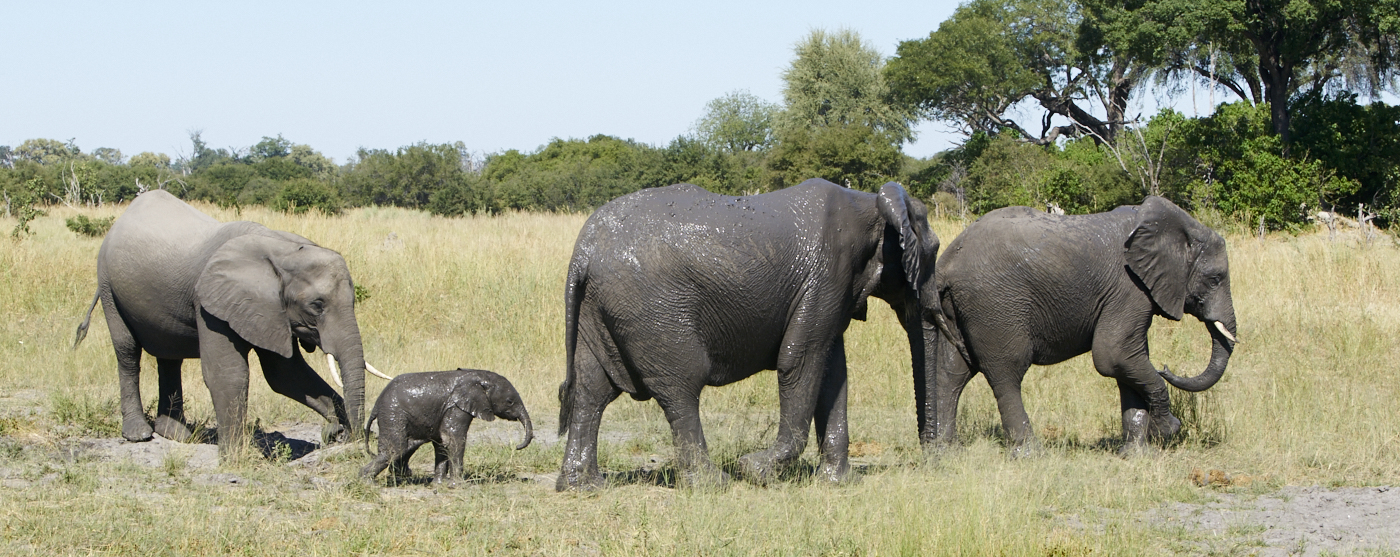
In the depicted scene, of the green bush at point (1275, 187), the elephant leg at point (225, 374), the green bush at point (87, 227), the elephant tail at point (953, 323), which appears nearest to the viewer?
the elephant leg at point (225, 374)

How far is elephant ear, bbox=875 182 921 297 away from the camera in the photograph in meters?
6.10

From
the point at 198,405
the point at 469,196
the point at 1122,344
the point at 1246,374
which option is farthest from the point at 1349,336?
the point at 469,196

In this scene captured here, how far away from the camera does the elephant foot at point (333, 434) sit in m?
7.60

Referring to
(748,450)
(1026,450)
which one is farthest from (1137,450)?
(748,450)

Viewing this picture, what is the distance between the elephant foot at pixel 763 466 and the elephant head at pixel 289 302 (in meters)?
2.41

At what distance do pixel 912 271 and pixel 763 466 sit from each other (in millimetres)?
1256

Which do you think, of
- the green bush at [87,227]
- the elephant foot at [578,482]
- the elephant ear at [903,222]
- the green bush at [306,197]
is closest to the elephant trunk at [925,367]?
the elephant ear at [903,222]

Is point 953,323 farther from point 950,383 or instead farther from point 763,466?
point 763,466

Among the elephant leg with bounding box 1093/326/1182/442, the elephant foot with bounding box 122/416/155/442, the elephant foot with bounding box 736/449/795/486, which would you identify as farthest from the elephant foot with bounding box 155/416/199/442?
the elephant leg with bounding box 1093/326/1182/442

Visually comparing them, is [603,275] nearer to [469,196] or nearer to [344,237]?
[344,237]

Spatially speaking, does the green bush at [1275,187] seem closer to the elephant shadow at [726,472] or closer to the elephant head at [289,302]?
the elephant shadow at [726,472]

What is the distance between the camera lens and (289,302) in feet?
23.9

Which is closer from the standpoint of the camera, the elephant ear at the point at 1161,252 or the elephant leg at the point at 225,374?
the elephant leg at the point at 225,374

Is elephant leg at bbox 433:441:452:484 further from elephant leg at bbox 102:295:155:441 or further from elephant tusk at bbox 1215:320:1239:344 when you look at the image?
elephant tusk at bbox 1215:320:1239:344
